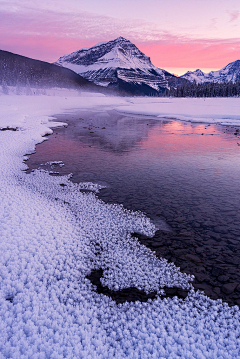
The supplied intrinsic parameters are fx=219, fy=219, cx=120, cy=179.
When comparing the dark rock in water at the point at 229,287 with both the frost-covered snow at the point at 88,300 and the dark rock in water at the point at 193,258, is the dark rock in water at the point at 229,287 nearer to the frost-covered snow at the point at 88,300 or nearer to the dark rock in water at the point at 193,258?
the frost-covered snow at the point at 88,300

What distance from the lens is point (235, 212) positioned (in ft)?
20.6

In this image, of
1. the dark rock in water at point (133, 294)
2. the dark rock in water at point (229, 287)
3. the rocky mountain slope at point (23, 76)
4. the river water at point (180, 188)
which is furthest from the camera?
the rocky mountain slope at point (23, 76)

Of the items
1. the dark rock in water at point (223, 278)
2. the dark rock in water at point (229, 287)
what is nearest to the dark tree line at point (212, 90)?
the dark rock in water at point (223, 278)

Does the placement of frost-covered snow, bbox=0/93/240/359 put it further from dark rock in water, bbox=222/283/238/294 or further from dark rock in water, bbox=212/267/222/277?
dark rock in water, bbox=212/267/222/277

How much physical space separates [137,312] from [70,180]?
6.19m

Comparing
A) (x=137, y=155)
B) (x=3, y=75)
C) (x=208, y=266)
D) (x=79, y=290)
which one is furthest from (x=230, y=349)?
(x=3, y=75)

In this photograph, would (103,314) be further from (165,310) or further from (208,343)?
(208,343)

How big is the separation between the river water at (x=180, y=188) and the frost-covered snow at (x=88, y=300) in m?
0.48

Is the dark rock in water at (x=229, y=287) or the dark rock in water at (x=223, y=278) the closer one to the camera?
the dark rock in water at (x=229, y=287)

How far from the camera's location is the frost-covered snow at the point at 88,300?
106 inches

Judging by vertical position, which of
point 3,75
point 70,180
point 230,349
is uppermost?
point 3,75

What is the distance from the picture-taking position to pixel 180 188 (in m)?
7.96

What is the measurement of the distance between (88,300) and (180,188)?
5507 mm

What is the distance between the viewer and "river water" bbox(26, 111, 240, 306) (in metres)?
4.40
